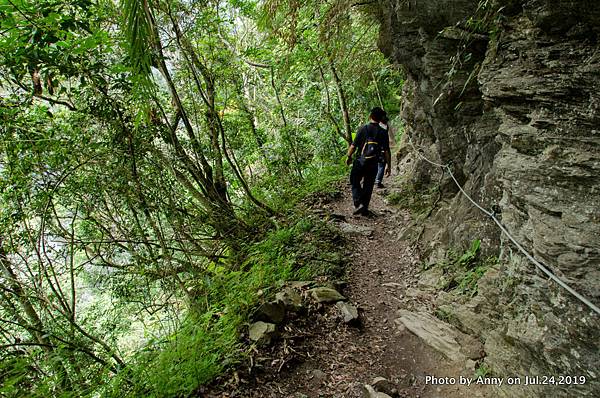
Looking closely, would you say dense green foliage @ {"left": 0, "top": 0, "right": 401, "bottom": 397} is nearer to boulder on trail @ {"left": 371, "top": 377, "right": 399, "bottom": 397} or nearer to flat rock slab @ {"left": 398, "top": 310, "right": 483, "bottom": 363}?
boulder on trail @ {"left": 371, "top": 377, "right": 399, "bottom": 397}

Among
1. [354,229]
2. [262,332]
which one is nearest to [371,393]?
[262,332]

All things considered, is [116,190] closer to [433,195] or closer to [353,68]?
[433,195]

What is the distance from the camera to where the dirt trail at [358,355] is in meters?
3.27

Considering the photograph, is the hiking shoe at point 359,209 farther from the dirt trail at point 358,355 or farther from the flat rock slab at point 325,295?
the flat rock slab at point 325,295

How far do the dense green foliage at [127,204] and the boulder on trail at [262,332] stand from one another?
200 millimetres

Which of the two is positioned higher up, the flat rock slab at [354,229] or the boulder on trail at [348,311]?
the flat rock slab at [354,229]

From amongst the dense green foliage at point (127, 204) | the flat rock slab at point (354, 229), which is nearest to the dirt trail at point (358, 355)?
the dense green foliage at point (127, 204)

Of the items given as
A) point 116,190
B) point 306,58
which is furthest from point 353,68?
point 116,190

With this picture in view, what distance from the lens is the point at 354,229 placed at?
7.02 metres

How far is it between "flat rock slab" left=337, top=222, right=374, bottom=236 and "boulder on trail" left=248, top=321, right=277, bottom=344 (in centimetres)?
339

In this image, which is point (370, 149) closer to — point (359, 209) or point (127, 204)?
point (359, 209)

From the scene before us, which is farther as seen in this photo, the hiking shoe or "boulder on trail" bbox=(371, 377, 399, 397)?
the hiking shoe

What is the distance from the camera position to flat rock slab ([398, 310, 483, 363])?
11.3 feet

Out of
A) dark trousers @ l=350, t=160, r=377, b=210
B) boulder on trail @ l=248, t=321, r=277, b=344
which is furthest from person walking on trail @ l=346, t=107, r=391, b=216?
boulder on trail @ l=248, t=321, r=277, b=344
